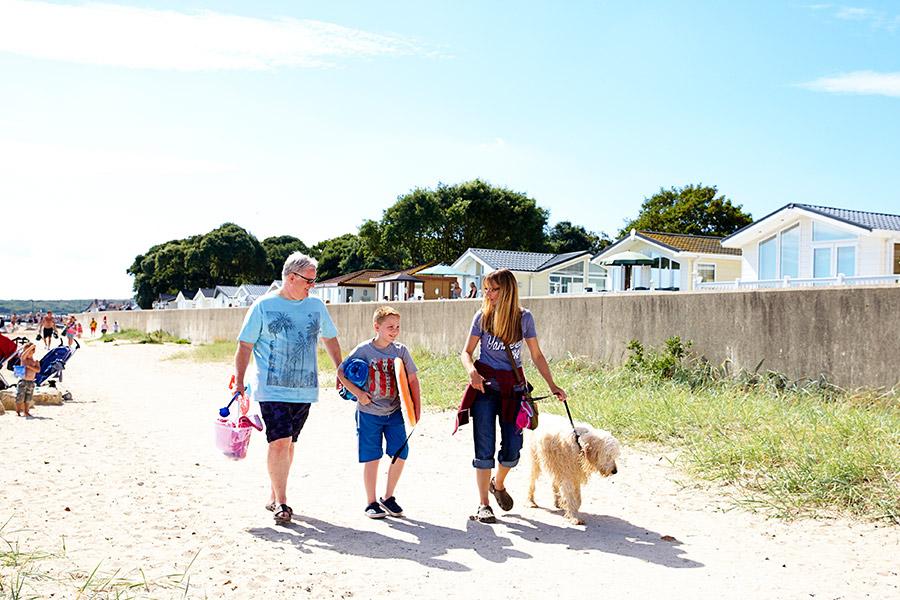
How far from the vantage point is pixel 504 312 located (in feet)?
18.7

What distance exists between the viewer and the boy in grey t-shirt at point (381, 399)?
5.78m

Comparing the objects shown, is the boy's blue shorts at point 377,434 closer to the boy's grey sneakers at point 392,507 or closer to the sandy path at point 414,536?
the boy's grey sneakers at point 392,507

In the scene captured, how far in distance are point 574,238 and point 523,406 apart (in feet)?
245

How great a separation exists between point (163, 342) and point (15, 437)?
3518cm

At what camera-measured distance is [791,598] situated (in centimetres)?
430

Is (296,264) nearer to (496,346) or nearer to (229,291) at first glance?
(496,346)

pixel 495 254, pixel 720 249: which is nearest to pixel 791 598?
pixel 720 249

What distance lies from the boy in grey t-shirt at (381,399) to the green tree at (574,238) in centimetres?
7135

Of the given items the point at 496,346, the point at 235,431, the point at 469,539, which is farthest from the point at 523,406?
the point at 235,431

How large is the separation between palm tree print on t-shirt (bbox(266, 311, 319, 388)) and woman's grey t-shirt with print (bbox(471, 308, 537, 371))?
1.15 metres

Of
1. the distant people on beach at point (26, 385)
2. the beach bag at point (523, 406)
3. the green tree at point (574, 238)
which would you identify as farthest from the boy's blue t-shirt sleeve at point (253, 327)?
the green tree at point (574, 238)

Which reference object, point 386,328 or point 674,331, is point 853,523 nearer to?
point 386,328

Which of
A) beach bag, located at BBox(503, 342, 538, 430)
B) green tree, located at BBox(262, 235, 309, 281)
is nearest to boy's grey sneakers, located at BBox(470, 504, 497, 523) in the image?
beach bag, located at BBox(503, 342, 538, 430)

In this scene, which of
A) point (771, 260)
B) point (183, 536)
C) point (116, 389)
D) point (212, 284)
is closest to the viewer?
point (183, 536)
